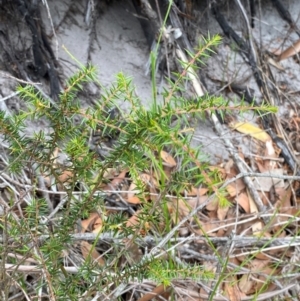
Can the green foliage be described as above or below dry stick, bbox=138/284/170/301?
above

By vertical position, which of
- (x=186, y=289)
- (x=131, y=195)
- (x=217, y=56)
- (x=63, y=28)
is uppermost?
(x=63, y=28)

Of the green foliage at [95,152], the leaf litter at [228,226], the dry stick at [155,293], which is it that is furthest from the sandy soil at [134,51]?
the green foliage at [95,152]

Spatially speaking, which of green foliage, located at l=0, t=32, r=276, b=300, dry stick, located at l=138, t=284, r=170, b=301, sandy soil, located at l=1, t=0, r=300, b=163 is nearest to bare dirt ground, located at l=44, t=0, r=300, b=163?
sandy soil, located at l=1, t=0, r=300, b=163

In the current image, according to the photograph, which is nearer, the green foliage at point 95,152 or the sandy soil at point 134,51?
the green foliage at point 95,152

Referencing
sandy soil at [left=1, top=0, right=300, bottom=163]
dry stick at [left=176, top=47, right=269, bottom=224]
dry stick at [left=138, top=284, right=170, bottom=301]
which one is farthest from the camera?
sandy soil at [left=1, top=0, right=300, bottom=163]

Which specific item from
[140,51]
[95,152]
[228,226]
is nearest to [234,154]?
[228,226]

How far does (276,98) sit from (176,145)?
5.12 feet

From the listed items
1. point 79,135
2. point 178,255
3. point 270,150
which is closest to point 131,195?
point 178,255

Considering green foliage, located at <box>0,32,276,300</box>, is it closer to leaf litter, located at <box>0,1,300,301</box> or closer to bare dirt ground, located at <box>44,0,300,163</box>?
leaf litter, located at <box>0,1,300,301</box>

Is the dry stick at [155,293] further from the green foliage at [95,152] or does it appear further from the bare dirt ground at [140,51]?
the bare dirt ground at [140,51]

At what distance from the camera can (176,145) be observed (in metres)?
0.96

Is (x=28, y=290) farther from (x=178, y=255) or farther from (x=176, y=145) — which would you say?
(x=176, y=145)

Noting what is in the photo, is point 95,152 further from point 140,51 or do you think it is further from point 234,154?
point 140,51

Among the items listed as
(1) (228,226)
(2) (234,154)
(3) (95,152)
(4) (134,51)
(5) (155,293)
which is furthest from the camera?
(4) (134,51)
